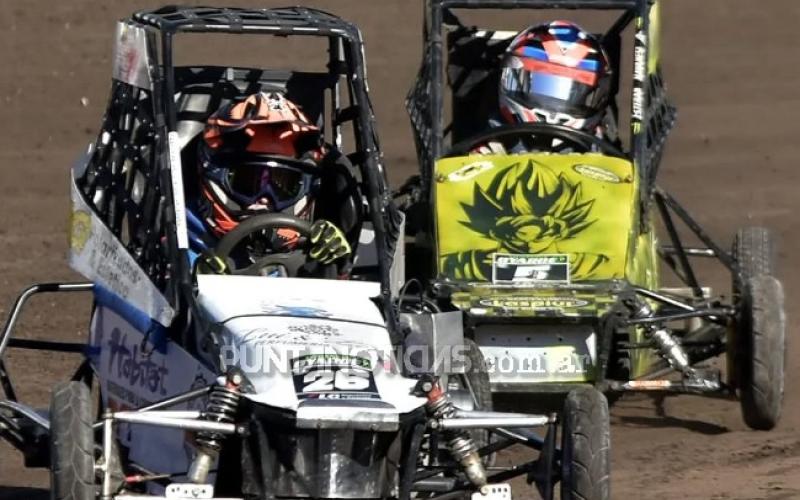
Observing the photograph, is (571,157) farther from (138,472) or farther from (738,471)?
(138,472)

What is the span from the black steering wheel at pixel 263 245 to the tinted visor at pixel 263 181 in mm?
281

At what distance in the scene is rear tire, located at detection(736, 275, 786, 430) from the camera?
981cm

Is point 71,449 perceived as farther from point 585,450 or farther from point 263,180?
point 263,180

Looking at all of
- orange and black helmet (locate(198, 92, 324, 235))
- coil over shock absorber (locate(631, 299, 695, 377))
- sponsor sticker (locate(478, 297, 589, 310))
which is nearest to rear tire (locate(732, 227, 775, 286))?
coil over shock absorber (locate(631, 299, 695, 377))

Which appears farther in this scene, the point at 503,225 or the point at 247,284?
the point at 503,225

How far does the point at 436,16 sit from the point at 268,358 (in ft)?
14.8

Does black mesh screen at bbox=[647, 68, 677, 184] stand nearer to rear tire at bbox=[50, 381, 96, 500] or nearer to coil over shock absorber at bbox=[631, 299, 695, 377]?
coil over shock absorber at bbox=[631, 299, 695, 377]

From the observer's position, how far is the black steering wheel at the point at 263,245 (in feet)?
26.0

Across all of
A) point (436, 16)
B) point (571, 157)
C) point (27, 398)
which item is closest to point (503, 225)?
point (571, 157)

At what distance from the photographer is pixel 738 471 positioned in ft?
29.6

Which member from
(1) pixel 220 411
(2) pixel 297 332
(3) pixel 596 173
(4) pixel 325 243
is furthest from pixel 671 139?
(1) pixel 220 411

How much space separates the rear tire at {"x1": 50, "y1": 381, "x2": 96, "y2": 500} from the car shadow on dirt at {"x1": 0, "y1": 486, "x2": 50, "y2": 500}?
7.07ft

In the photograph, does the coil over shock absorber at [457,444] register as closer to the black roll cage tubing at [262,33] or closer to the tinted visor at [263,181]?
the black roll cage tubing at [262,33]

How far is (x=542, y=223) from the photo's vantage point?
1027cm
